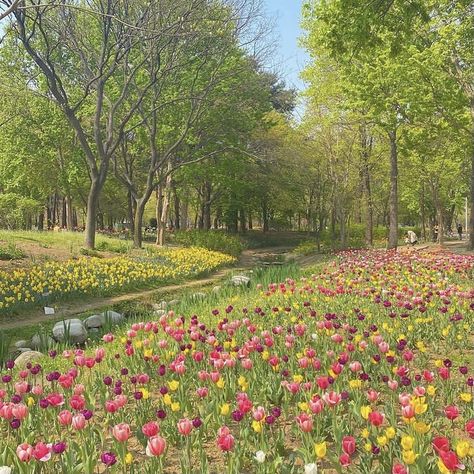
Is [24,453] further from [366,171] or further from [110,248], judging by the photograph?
[366,171]

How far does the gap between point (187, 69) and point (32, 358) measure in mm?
21163

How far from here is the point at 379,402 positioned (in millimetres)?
4391

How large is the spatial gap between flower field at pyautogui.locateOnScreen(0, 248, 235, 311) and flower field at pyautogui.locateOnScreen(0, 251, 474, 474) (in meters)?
5.50

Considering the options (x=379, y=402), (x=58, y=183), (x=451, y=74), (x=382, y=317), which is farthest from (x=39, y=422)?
(x=58, y=183)

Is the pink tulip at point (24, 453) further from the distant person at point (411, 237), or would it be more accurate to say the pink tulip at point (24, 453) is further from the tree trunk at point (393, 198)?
the distant person at point (411, 237)

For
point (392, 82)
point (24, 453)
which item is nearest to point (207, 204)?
point (392, 82)

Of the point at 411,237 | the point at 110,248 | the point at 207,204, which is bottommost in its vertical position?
the point at 110,248

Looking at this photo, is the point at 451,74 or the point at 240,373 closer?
the point at 240,373

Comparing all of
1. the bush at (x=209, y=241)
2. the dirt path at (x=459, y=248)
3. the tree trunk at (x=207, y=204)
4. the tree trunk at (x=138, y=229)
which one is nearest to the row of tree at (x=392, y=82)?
the dirt path at (x=459, y=248)

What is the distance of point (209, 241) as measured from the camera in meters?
27.9

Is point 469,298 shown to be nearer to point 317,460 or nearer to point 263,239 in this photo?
point 317,460

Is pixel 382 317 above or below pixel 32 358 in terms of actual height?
Result: above

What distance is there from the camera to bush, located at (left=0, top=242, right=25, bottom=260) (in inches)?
607

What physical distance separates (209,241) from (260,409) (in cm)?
2484
